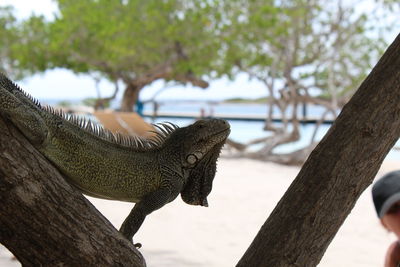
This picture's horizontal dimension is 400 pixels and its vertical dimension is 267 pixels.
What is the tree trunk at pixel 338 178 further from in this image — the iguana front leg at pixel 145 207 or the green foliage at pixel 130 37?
the green foliage at pixel 130 37

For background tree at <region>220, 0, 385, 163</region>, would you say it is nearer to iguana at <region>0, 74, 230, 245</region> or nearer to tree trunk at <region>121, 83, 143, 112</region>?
tree trunk at <region>121, 83, 143, 112</region>

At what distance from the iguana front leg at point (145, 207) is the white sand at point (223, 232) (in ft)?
6.95

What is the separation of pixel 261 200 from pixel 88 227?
4809 mm

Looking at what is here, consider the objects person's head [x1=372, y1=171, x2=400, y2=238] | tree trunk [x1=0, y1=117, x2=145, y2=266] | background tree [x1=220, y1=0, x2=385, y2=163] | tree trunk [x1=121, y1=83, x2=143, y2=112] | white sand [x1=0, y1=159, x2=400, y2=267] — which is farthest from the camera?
tree trunk [x1=121, y1=83, x2=143, y2=112]

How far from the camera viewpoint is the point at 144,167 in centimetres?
130

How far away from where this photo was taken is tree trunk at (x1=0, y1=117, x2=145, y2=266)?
1124 millimetres

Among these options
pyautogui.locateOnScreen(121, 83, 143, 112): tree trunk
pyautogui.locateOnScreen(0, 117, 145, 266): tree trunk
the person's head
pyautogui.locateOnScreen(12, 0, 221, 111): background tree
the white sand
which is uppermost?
pyautogui.locateOnScreen(12, 0, 221, 111): background tree

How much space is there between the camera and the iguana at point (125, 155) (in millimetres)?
1202

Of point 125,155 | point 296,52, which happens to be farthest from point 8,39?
point 125,155

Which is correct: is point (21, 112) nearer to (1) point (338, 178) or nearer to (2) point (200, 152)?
(2) point (200, 152)

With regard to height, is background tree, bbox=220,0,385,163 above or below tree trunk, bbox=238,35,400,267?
above

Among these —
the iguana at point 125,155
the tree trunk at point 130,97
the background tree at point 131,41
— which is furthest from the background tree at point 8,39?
the iguana at point 125,155

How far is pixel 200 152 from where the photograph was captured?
1.32m

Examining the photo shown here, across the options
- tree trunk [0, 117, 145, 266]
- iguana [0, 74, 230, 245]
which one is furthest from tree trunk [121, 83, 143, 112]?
tree trunk [0, 117, 145, 266]
